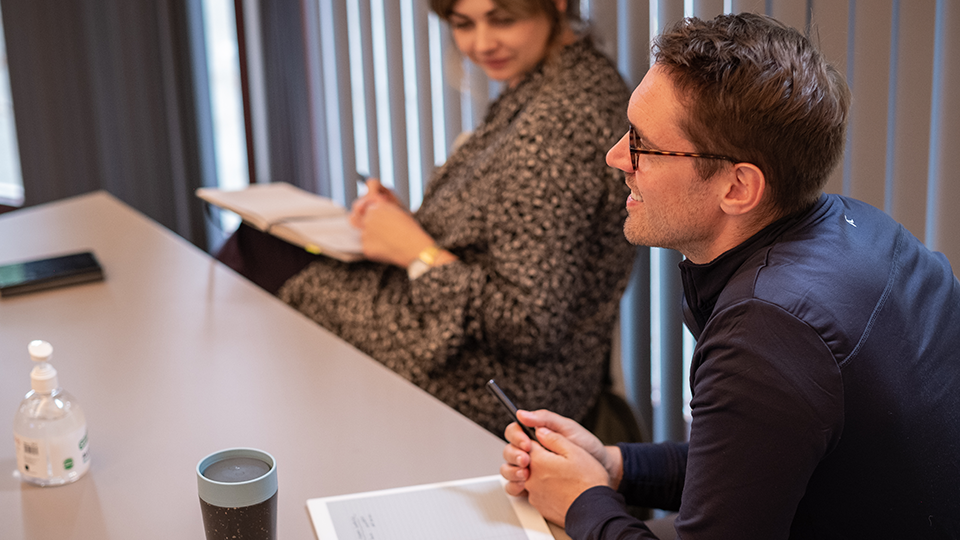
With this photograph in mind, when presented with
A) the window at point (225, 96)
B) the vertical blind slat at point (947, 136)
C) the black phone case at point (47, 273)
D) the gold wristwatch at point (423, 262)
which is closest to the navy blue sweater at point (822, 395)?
the vertical blind slat at point (947, 136)

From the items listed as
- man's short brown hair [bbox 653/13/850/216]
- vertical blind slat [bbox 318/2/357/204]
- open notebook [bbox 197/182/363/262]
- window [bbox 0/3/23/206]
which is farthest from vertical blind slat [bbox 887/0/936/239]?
window [bbox 0/3/23/206]

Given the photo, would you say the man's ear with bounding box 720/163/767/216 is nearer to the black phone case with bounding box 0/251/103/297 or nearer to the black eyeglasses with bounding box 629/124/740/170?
the black eyeglasses with bounding box 629/124/740/170

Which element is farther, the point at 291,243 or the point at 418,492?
the point at 291,243

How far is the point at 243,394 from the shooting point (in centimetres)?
113

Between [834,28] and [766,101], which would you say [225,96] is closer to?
[834,28]

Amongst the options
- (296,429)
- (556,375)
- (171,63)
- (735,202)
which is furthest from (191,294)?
(171,63)

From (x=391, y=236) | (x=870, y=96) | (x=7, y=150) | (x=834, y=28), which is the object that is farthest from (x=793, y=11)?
(x=7, y=150)

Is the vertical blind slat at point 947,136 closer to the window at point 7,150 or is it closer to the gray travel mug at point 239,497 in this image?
the gray travel mug at point 239,497

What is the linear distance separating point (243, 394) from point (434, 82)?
1.46 metres

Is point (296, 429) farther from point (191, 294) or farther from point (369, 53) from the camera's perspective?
point (369, 53)

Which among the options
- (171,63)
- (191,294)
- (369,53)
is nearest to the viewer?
(191,294)

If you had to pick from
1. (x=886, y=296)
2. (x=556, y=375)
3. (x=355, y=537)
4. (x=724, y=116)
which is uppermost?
(x=724, y=116)

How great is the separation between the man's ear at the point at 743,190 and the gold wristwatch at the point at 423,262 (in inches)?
33.2

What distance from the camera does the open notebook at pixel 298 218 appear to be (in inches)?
69.2
